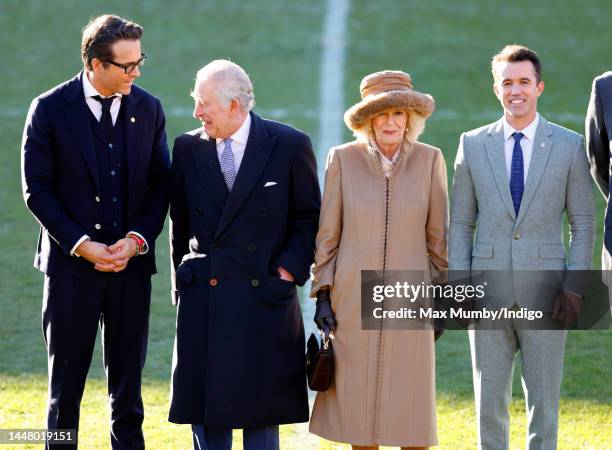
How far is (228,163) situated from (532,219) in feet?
4.56

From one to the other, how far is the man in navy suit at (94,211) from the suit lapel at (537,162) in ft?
5.60

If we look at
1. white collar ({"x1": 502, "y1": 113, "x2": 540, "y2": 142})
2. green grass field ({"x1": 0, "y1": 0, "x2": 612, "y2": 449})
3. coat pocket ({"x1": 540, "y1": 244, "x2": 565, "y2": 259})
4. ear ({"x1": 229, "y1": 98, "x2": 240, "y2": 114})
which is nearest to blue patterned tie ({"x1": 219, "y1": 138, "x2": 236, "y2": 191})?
ear ({"x1": 229, "y1": 98, "x2": 240, "y2": 114})

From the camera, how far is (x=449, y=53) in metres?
19.2

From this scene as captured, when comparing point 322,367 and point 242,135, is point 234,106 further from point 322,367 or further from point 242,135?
point 322,367

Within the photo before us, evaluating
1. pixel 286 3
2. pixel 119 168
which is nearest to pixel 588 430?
pixel 119 168

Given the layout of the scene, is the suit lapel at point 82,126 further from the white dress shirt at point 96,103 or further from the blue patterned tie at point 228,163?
the blue patterned tie at point 228,163

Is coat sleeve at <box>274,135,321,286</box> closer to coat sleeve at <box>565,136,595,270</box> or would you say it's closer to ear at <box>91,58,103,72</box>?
ear at <box>91,58,103,72</box>

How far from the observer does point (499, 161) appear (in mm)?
5754

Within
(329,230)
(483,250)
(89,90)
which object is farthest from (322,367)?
(89,90)

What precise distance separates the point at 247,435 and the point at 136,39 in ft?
6.18

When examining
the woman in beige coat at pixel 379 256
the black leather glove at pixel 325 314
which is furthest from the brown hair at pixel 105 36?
the black leather glove at pixel 325 314

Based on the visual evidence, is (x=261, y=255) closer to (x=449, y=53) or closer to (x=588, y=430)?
(x=588, y=430)

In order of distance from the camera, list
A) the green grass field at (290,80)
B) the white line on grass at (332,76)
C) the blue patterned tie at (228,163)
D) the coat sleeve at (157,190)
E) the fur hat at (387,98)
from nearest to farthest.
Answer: the fur hat at (387,98) → the blue patterned tie at (228,163) → the coat sleeve at (157,190) → the green grass field at (290,80) → the white line on grass at (332,76)

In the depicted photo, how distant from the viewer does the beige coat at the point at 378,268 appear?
18.7 ft
